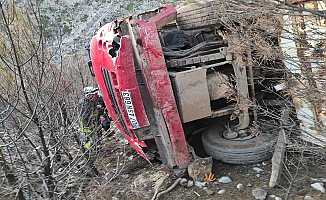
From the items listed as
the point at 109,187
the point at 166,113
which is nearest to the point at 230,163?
the point at 166,113

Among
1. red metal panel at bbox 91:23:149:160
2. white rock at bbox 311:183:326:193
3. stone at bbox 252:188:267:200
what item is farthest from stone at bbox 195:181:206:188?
white rock at bbox 311:183:326:193

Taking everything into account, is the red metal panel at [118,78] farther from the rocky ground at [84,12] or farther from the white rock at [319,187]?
the rocky ground at [84,12]

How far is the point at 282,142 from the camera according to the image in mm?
4289

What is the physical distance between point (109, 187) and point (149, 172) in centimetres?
47

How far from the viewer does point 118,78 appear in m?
4.28

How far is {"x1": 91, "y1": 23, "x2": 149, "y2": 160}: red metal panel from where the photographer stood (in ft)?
13.9

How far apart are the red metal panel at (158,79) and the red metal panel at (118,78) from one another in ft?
0.48

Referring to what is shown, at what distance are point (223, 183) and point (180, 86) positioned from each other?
41.8 inches

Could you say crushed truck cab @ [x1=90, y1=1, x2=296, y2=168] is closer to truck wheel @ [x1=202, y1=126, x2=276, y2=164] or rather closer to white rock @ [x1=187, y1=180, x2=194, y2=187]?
truck wheel @ [x1=202, y1=126, x2=276, y2=164]

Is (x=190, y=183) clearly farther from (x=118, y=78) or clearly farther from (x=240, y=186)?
(x=118, y=78)

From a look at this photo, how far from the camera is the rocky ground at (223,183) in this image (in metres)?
4.06

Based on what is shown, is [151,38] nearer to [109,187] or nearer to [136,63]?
[136,63]

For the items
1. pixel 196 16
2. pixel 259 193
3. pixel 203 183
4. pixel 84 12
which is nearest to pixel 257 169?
pixel 259 193

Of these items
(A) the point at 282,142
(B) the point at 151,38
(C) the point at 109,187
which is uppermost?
(B) the point at 151,38
